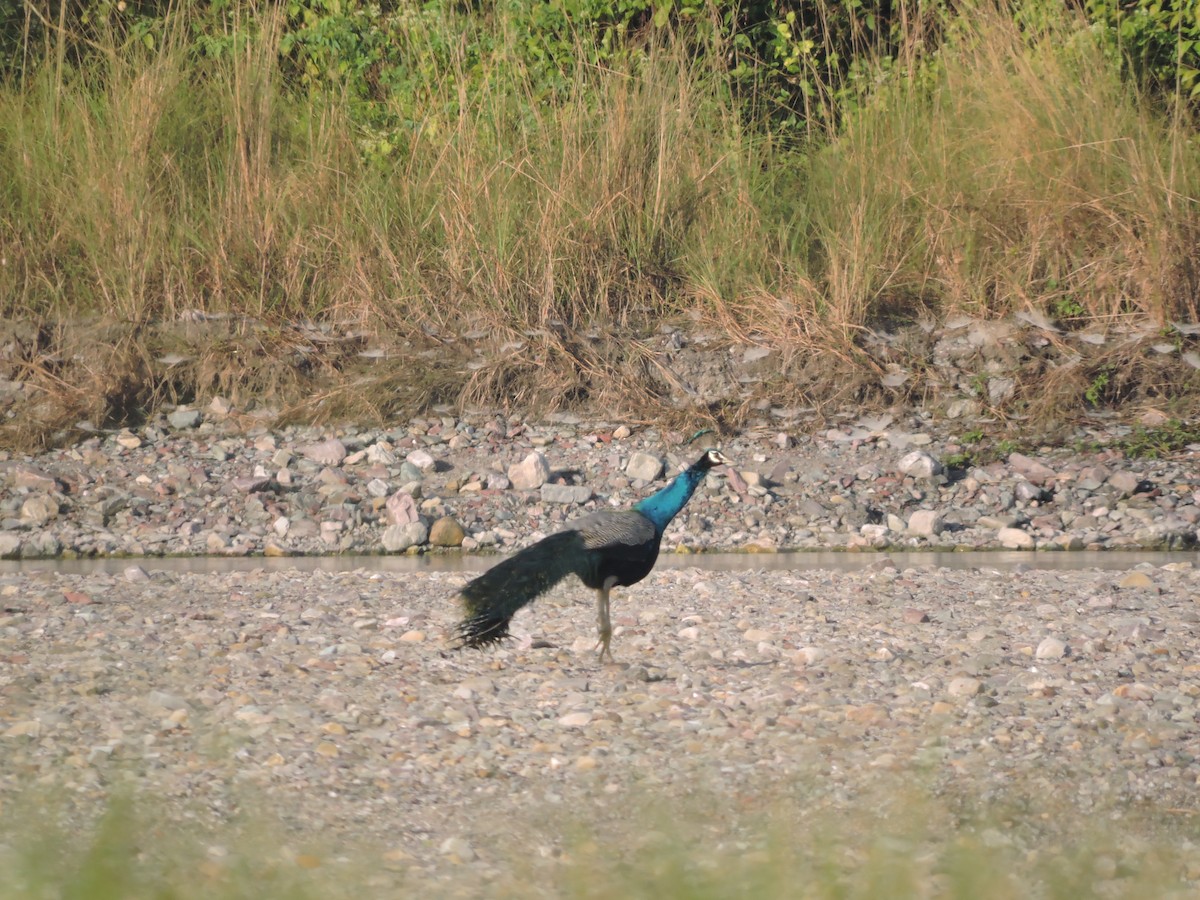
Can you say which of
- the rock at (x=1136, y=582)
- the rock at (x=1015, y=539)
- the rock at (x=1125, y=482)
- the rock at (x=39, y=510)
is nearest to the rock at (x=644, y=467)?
the rock at (x=1015, y=539)

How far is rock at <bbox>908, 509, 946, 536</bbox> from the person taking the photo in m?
7.32

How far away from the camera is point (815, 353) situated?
8703 millimetres

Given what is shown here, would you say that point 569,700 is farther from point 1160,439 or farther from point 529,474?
point 1160,439

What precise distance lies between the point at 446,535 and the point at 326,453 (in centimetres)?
125

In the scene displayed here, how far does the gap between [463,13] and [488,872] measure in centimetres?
835

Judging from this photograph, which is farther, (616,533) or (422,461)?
(422,461)

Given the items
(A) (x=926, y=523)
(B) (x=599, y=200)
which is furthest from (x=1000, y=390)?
(B) (x=599, y=200)

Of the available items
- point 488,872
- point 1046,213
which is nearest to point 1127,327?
point 1046,213

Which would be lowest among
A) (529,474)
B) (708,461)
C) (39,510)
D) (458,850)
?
(458,850)

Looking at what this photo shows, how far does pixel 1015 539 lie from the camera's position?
7180mm

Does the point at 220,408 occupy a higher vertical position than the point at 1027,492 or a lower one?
higher

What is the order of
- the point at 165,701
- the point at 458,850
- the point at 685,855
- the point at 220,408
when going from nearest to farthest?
1. the point at 685,855
2. the point at 458,850
3. the point at 165,701
4. the point at 220,408

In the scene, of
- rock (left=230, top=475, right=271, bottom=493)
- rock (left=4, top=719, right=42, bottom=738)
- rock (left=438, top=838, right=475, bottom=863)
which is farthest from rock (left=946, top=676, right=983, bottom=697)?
rock (left=230, top=475, right=271, bottom=493)

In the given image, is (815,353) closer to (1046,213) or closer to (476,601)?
(1046,213)
